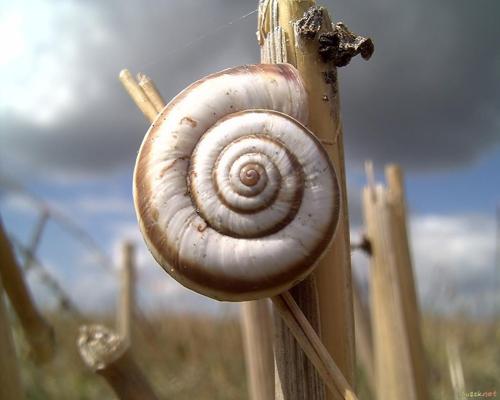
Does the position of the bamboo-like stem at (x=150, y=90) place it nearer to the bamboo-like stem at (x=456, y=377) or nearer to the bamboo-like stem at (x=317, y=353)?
the bamboo-like stem at (x=317, y=353)

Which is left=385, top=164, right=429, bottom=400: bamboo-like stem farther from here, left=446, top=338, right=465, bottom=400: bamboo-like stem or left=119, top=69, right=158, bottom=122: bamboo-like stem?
left=119, top=69, right=158, bottom=122: bamboo-like stem

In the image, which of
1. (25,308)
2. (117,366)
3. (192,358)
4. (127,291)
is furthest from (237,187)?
(192,358)

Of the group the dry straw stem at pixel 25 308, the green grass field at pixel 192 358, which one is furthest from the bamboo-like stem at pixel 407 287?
Result: the green grass field at pixel 192 358

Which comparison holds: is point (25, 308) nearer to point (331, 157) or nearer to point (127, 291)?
point (331, 157)

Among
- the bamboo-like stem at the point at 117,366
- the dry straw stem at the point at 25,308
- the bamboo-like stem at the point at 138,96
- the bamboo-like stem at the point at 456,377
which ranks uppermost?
the bamboo-like stem at the point at 138,96

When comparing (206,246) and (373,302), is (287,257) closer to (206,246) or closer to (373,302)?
(206,246)
